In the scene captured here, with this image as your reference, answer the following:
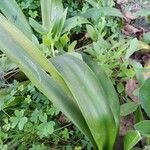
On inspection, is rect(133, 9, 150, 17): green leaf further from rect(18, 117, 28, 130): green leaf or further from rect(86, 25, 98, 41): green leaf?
rect(18, 117, 28, 130): green leaf

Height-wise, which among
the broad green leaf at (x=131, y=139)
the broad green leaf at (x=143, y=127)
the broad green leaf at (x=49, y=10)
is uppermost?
the broad green leaf at (x=49, y=10)

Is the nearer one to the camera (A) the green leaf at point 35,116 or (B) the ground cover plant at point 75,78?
(B) the ground cover plant at point 75,78

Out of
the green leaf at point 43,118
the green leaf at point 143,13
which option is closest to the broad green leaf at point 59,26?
the green leaf at point 143,13

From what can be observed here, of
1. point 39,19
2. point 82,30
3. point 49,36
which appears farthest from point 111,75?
point 39,19

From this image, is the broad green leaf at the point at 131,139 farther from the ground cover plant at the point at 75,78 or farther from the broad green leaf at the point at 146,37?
the broad green leaf at the point at 146,37

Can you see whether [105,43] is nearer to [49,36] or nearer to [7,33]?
[49,36]

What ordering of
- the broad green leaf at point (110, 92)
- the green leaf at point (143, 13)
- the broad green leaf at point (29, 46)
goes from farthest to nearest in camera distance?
the green leaf at point (143, 13) → the broad green leaf at point (110, 92) → the broad green leaf at point (29, 46)

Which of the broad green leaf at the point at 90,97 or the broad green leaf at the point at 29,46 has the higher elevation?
the broad green leaf at the point at 29,46
